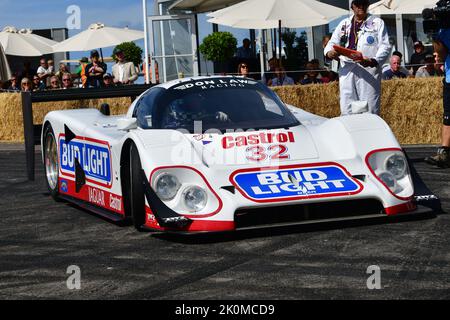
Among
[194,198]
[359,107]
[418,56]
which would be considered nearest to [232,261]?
[194,198]

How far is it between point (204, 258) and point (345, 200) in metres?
1.20

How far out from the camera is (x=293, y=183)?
7277mm

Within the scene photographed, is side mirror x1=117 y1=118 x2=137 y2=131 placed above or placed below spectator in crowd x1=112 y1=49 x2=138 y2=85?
below

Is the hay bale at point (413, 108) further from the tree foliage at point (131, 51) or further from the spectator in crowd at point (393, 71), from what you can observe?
the tree foliage at point (131, 51)

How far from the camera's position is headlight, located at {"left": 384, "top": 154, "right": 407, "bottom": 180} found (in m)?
7.67

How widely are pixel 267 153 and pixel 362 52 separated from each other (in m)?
3.44

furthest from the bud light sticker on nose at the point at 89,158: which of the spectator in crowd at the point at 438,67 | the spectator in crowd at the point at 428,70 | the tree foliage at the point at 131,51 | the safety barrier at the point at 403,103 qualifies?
the tree foliage at the point at 131,51

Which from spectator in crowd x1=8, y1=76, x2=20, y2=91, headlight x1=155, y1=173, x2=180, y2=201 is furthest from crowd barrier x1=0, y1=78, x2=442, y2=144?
spectator in crowd x1=8, y1=76, x2=20, y2=91

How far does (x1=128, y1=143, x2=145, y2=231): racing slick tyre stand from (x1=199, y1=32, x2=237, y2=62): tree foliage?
18.0 metres

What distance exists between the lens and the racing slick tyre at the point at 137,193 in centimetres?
756

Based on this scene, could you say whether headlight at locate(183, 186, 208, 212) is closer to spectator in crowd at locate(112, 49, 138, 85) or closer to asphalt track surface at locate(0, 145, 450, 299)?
asphalt track surface at locate(0, 145, 450, 299)

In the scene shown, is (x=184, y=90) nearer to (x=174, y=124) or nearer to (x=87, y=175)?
(x=174, y=124)

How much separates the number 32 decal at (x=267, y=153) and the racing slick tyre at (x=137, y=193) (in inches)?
30.8

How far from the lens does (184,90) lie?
8719 mm
